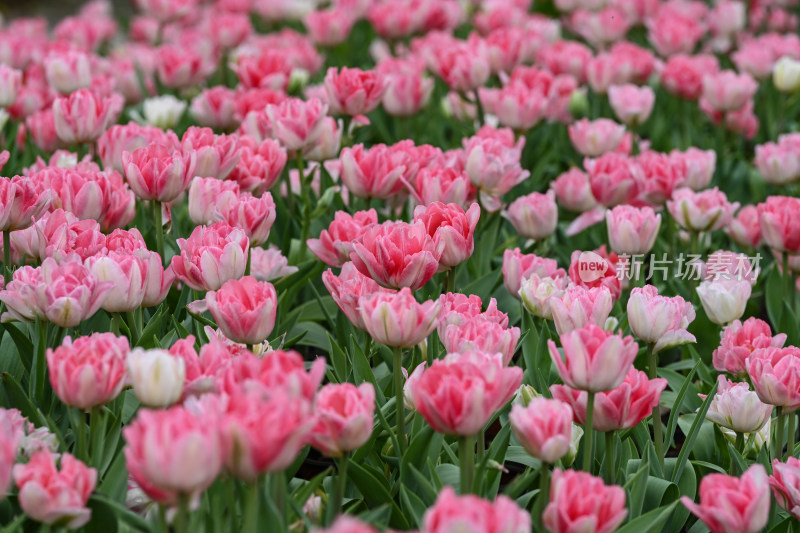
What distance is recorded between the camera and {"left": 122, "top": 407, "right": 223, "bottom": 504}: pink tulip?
1.05 meters

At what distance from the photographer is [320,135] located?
2.61 meters

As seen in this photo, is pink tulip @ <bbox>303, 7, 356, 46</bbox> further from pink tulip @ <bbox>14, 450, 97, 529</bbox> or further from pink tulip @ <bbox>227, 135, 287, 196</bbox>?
pink tulip @ <bbox>14, 450, 97, 529</bbox>

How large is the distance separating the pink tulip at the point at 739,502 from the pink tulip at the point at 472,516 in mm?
367

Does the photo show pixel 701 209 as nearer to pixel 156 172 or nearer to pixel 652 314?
pixel 652 314

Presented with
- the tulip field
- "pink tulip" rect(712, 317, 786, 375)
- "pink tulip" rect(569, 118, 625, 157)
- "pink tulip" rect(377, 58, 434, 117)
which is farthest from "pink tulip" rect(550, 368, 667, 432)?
"pink tulip" rect(377, 58, 434, 117)

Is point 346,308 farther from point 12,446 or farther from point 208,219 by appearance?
point 12,446

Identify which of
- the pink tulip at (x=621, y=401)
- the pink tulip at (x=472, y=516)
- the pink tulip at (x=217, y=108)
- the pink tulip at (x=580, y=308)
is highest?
the pink tulip at (x=472, y=516)

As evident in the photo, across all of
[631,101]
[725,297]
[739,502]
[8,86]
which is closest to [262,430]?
[739,502]

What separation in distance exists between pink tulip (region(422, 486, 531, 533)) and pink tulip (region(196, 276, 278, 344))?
0.57 meters

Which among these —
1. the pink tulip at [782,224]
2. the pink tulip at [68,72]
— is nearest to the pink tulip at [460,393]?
the pink tulip at [782,224]

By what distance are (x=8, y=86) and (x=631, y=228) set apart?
2.01m

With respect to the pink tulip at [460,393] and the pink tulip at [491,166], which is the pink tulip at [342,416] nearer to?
the pink tulip at [460,393]

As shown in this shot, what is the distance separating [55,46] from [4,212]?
2258 millimetres

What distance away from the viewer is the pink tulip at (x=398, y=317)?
4.90 feet
